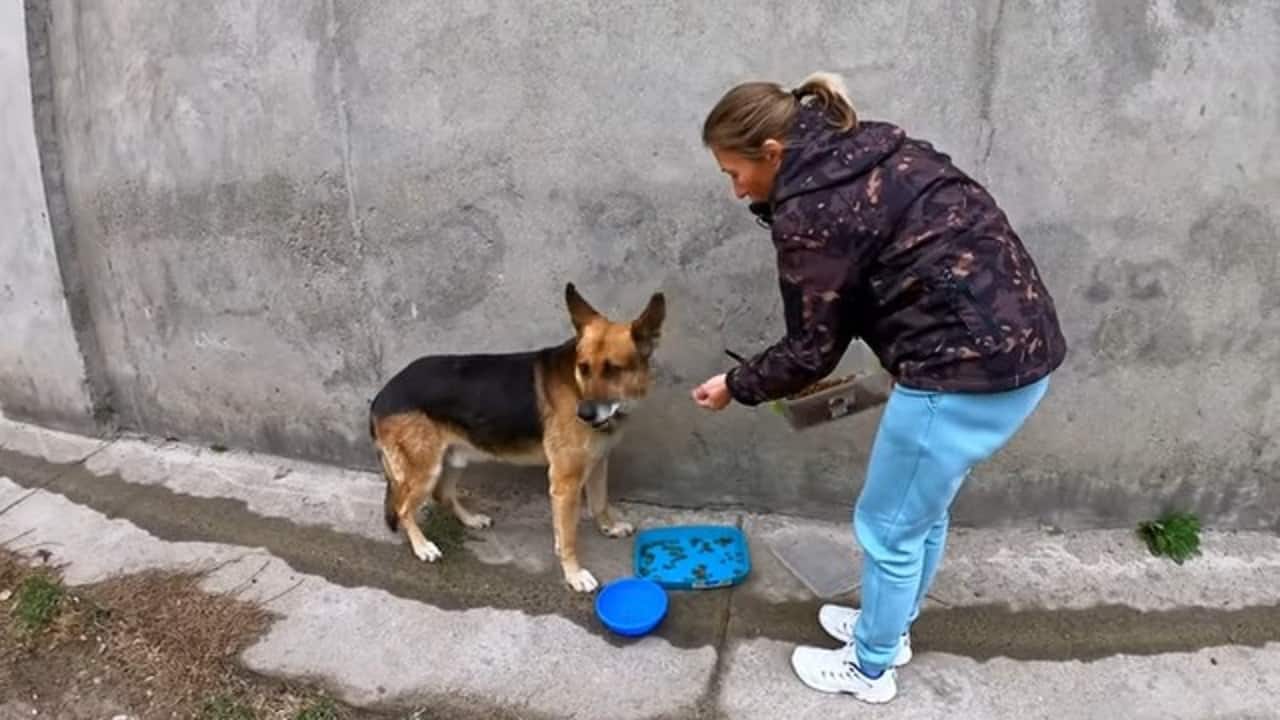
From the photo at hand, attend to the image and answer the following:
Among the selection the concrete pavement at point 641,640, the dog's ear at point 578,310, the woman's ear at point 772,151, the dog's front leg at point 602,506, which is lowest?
the concrete pavement at point 641,640

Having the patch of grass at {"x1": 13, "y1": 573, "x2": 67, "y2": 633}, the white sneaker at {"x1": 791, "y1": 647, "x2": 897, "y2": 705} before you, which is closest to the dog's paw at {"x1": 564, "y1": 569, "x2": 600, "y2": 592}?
the white sneaker at {"x1": 791, "y1": 647, "x2": 897, "y2": 705}

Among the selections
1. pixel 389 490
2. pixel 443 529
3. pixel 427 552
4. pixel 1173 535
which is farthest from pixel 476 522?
pixel 1173 535

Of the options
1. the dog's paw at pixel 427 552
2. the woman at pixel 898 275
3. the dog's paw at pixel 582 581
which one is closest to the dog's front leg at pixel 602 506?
the dog's paw at pixel 582 581

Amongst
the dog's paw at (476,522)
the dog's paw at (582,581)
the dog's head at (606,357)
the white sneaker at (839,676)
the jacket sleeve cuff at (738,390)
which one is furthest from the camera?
the dog's paw at (476,522)

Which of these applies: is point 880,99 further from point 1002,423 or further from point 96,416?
point 96,416

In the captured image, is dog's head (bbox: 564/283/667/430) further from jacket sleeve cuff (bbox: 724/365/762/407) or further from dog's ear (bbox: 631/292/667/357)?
jacket sleeve cuff (bbox: 724/365/762/407)

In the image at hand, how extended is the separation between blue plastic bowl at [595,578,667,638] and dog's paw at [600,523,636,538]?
1.38 ft

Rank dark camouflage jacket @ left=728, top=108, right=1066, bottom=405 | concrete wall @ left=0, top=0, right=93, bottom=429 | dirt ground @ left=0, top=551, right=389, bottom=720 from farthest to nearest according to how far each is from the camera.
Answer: concrete wall @ left=0, top=0, right=93, bottom=429, dirt ground @ left=0, top=551, right=389, bottom=720, dark camouflage jacket @ left=728, top=108, right=1066, bottom=405

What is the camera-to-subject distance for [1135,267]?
11.8 ft

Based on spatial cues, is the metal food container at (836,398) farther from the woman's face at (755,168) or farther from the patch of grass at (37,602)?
the patch of grass at (37,602)

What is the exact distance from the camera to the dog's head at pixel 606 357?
348cm

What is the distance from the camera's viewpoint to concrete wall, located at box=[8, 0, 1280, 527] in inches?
135

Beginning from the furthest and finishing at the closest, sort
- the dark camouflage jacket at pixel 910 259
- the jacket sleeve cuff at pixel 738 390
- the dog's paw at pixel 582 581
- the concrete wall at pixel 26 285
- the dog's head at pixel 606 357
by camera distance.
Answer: the concrete wall at pixel 26 285
the dog's paw at pixel 582 581
the dog's head at pixel 606 357
the jacket sleeve cuff at pixel 738 390
the dark camouflage jacket at pixel 910 259

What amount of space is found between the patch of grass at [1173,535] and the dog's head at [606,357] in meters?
2.38
